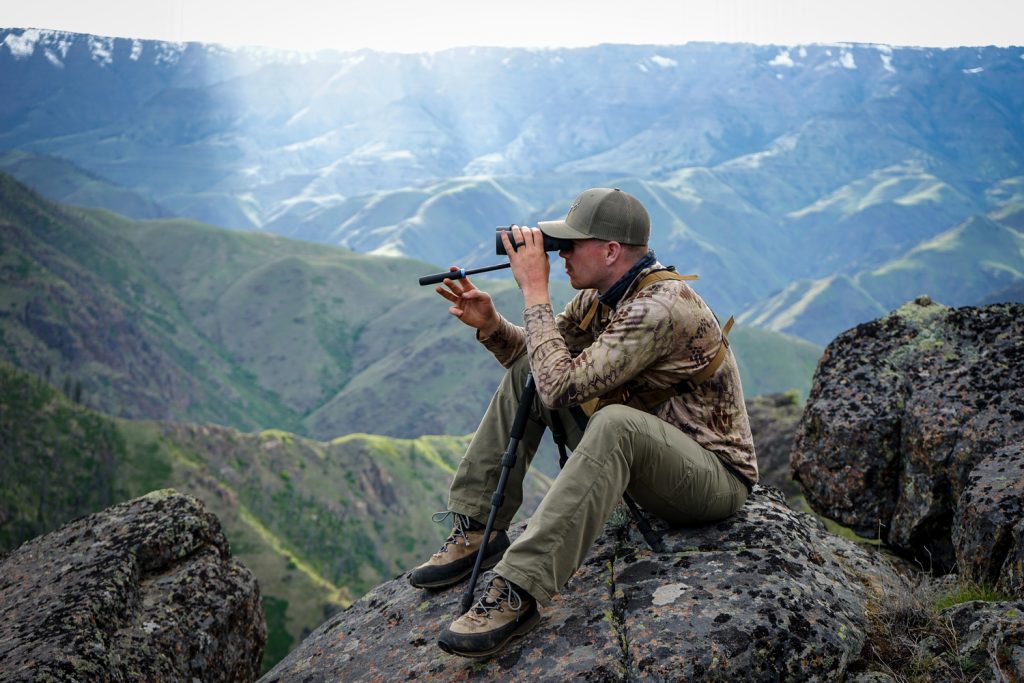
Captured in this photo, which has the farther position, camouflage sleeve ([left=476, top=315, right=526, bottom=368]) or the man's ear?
camouflage sleeve ([left=476, top=315, right=526, bottom=368])

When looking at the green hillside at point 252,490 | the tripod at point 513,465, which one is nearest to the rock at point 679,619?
the tripod at point 513,465

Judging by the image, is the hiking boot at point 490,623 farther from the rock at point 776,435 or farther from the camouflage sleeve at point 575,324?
the rock at point 776,435

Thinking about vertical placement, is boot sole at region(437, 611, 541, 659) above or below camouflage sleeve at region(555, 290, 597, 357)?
below

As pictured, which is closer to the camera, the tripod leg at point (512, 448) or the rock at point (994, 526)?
the rock at point (994, 526)

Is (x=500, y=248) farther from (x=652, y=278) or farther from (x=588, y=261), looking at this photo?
(x=652, y=278)

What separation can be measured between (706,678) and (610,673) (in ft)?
2.15

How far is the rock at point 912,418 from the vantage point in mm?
9016

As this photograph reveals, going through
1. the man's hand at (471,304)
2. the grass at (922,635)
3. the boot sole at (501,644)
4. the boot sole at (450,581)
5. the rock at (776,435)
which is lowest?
the rock at (776,435)

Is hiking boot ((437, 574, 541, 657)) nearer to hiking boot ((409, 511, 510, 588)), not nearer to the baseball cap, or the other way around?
hiking boot ((409, 511, 510, 588))

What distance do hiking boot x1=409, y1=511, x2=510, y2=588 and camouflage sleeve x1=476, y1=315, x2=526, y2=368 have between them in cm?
151

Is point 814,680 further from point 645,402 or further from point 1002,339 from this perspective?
point 1002,339

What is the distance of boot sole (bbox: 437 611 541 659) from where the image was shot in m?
6.24

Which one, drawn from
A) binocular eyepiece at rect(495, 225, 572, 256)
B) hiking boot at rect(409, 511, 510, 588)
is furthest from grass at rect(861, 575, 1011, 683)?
binocular eyepiece at rect(495, 225, 572, 256)

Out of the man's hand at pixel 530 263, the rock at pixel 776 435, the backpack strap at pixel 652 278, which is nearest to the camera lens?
the backpack strap at pixel 652 278
